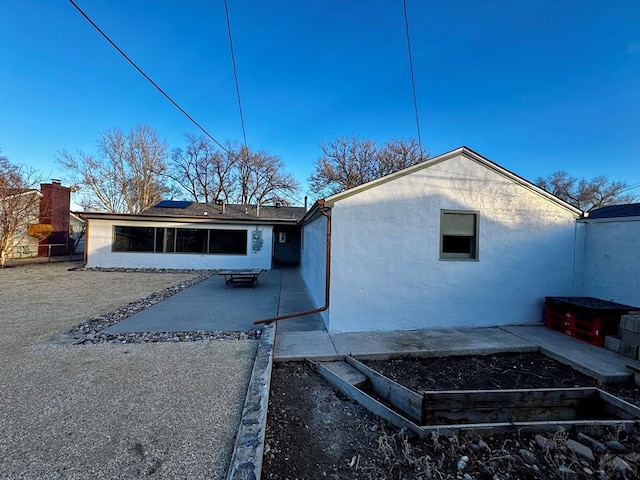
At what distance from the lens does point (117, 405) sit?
266cm

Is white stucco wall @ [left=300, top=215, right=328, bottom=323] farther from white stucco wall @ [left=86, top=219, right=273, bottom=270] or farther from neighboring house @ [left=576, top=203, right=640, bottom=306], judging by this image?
white stucco wall @ [left=86, top=219, right=273, bottom=270]

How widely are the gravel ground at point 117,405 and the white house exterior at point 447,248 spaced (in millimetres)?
2295

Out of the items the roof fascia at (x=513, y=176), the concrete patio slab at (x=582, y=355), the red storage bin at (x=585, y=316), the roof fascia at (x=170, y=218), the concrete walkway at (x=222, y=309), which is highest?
the roof fascia at (x=513, y=176)

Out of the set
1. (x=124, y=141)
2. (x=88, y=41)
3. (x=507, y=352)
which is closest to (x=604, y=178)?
(x=507, y=352)

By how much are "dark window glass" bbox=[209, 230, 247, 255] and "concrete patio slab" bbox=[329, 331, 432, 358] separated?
1000 cm

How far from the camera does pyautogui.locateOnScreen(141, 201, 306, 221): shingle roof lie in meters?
15.1

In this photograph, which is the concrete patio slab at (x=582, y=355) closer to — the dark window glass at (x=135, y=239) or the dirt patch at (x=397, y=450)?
the dirt patch at (x=397, y=450)

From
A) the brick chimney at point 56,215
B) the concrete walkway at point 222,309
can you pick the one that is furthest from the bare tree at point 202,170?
the concrete walkway at point 222,309

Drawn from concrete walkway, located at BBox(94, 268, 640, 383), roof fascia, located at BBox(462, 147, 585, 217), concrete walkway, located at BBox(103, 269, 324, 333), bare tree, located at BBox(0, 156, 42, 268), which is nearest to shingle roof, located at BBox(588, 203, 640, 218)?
roof fascia, located at BBox(462, 147, 585, 217)

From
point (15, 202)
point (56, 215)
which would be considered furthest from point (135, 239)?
point (56, 215)

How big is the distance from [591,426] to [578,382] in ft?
4.06

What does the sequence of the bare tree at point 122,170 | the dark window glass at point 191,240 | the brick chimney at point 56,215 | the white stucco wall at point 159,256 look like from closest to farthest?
the white stucco wall at point 159,256 → the dark window glass at point 191,240 → the brick chimney at point 56,215 → the bare tree at point 122,170

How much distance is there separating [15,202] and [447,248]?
1921 centimetres

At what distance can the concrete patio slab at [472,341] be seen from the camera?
4.16 metres
